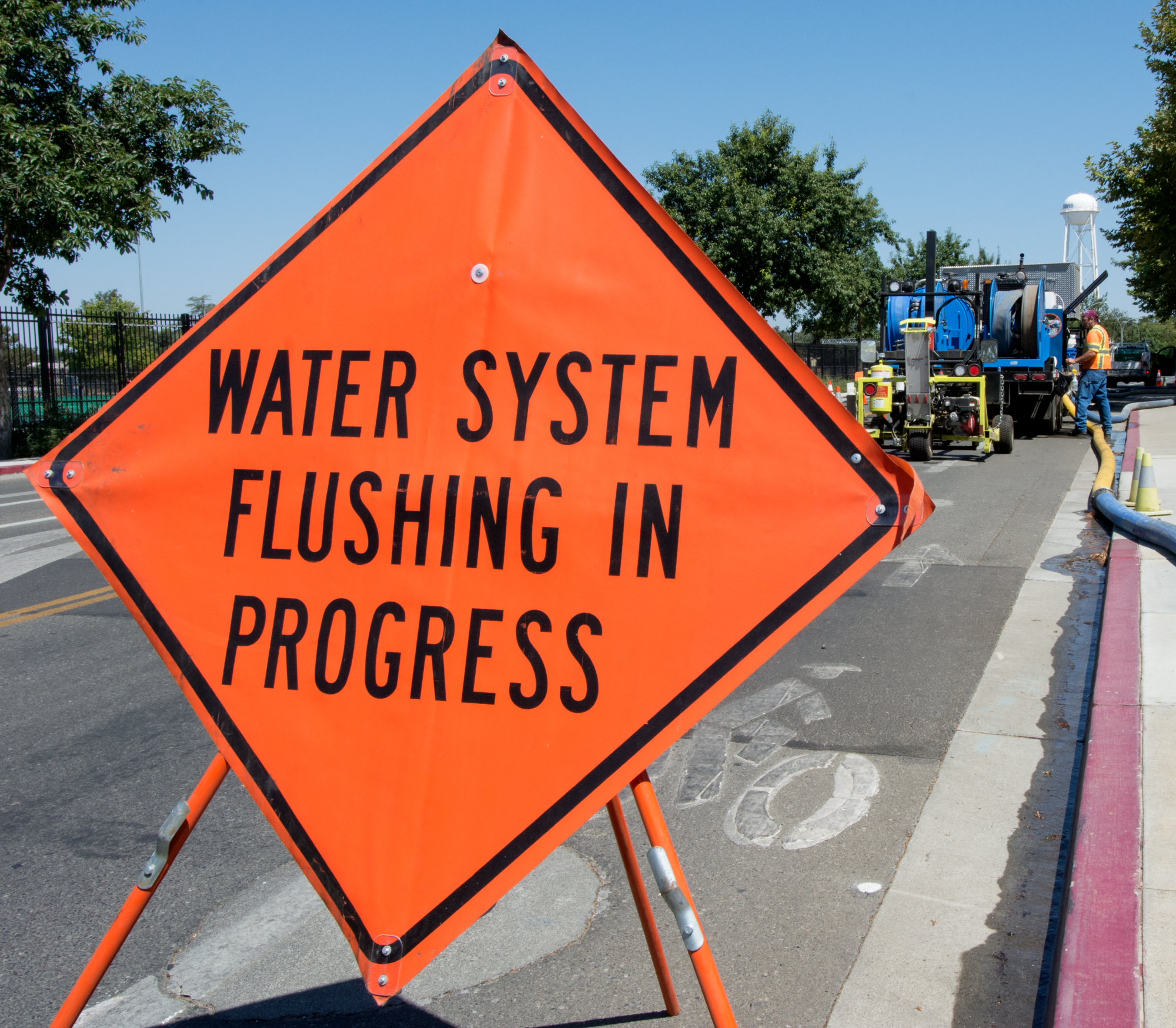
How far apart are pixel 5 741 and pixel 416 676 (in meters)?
3.74

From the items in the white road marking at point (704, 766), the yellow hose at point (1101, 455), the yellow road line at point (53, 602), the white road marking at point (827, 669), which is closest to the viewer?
the white road marking at point (704, 766)

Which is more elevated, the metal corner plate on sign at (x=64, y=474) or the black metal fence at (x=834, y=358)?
the black metal fence at (x=834, y=358)

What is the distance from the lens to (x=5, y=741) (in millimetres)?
4992

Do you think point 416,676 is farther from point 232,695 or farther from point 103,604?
point 103,604

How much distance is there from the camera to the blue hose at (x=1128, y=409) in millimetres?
22964

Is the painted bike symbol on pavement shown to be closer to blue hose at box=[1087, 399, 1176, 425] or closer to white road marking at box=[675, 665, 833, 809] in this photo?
white road marking at box=[675, 665, 833, 809]

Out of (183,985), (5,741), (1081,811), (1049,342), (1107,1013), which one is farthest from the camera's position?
(1049,342)

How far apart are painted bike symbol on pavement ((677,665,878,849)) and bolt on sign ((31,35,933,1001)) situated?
2042mm

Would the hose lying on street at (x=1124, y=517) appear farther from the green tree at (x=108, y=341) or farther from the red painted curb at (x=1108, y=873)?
the green tree at (x=108, y=341)

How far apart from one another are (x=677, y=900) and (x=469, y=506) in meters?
0.86

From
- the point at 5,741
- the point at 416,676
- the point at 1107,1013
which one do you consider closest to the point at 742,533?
the point at 416,676

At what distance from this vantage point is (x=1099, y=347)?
719 inches

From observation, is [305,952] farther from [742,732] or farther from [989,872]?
[742,732]

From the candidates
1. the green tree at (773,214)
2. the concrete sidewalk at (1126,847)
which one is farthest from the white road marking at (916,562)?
the green tree at (773,214)
